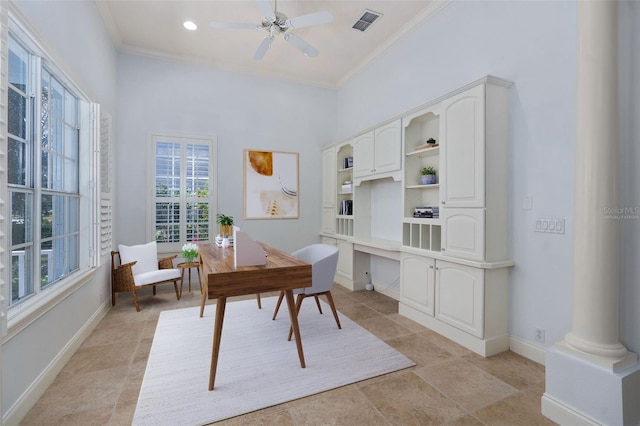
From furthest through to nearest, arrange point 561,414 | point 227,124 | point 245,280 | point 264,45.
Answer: point 227,124 < point 264,45 < point 245,280 < point 561,414

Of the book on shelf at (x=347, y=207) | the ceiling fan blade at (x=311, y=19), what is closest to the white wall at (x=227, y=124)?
the book on shelf at (x=347, y=207)

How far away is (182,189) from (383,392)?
395 cm

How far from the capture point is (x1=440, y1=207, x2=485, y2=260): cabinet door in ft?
8.42

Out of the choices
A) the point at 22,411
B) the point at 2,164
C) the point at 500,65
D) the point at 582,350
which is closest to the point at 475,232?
the point at 582,350

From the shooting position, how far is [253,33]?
396 centimetres

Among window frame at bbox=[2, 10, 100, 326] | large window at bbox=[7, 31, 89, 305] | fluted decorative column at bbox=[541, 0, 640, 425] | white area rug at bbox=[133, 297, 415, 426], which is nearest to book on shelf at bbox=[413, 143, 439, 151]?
fluted decorative column at bbox=[541, 0, 640, 425]

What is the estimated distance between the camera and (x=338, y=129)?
5664 millimetres

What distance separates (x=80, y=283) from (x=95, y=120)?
168 cm

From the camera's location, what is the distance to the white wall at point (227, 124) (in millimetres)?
4375

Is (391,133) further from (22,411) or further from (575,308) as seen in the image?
(22,411)

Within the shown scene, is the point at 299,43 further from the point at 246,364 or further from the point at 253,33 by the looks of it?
the point at 246,364

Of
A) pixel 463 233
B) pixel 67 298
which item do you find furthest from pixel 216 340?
pixel 463 233

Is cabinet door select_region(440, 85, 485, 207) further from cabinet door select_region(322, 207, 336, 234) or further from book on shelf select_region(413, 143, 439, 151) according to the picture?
cabinet door select_region(322, 207, 336, 234)

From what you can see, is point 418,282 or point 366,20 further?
point 366,20
